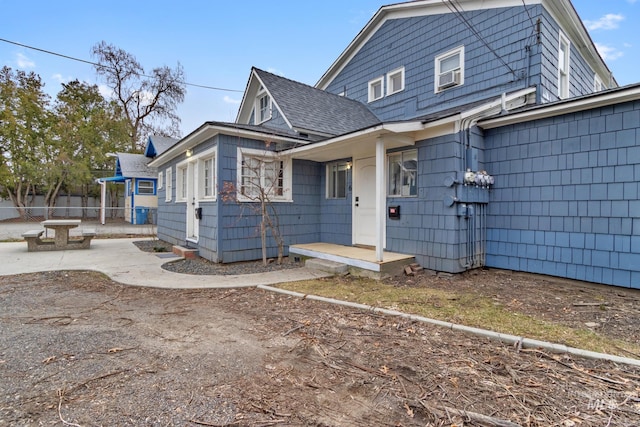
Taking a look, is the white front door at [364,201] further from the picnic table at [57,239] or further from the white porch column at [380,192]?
the picnic table at [57,239]

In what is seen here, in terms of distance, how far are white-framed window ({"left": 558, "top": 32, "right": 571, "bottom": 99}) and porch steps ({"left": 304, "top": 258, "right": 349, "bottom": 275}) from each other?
714cm

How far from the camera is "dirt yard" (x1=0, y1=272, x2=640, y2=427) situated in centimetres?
194

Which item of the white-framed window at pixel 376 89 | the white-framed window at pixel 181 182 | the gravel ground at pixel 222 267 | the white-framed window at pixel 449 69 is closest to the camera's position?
the gravel ground at pixel 222 267

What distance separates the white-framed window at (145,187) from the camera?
60.3ft

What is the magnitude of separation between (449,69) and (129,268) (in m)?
9.34

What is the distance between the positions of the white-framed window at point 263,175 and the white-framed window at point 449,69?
487 cm

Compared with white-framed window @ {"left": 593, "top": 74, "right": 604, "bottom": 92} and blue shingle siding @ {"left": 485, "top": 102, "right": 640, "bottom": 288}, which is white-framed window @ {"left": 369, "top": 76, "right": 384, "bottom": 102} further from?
→ white-framed window @ {"left": 593, "top": 74, "right": 604, "bottom": 92}

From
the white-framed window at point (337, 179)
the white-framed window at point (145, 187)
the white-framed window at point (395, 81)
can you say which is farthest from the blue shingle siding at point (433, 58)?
the white-framed window at point (145, 187)

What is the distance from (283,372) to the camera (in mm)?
2469

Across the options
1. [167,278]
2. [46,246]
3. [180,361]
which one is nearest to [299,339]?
[180,361]

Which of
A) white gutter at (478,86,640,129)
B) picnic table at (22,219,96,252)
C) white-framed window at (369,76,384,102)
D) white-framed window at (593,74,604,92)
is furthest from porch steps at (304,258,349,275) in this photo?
white-framed window at (593,74,604,92)

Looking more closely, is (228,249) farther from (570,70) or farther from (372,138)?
(570,70)

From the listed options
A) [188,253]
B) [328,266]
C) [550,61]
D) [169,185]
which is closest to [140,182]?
[169,185]

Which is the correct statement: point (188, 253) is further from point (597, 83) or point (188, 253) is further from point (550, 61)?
point (597, 83)
